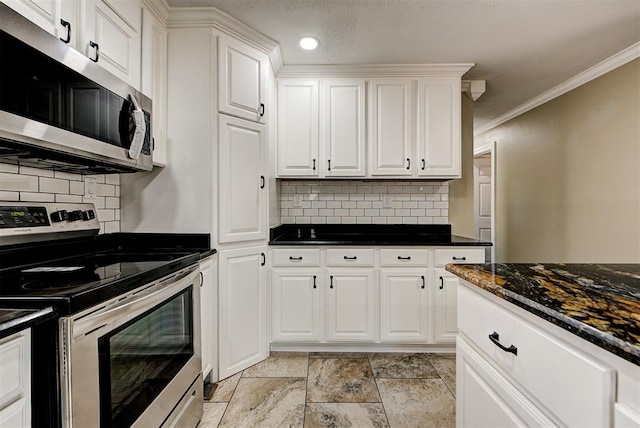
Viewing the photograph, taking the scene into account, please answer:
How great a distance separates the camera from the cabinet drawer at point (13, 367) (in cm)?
71

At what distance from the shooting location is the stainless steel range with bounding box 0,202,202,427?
850 millimetres

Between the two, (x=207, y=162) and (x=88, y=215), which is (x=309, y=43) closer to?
(x=207, y=162)

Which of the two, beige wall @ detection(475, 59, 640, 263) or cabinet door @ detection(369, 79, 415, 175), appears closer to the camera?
beige wall @ detection(475, 59, 640, 263)

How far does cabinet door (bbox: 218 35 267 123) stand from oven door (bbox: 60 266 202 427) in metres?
1.13

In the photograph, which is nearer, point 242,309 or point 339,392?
point 339,392

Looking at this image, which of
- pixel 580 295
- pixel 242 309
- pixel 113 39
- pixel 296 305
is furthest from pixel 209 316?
pixel 580 295

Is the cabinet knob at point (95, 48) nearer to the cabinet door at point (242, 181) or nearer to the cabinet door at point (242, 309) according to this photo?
the cabinet door at point (242, 181)

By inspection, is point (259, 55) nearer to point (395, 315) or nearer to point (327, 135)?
point (327, 135)

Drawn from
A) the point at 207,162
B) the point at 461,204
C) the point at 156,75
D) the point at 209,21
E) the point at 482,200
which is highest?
the point at 209,21

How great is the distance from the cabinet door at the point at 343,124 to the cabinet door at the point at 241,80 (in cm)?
63

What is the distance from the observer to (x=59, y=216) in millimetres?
1493

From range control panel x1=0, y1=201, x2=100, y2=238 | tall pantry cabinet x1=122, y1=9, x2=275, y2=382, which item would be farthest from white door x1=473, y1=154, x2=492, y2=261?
range control panel x1=0, y1=201, x2=100, y2=238

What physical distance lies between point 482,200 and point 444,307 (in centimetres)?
335

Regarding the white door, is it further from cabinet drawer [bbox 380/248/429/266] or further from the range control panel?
the range control panel
